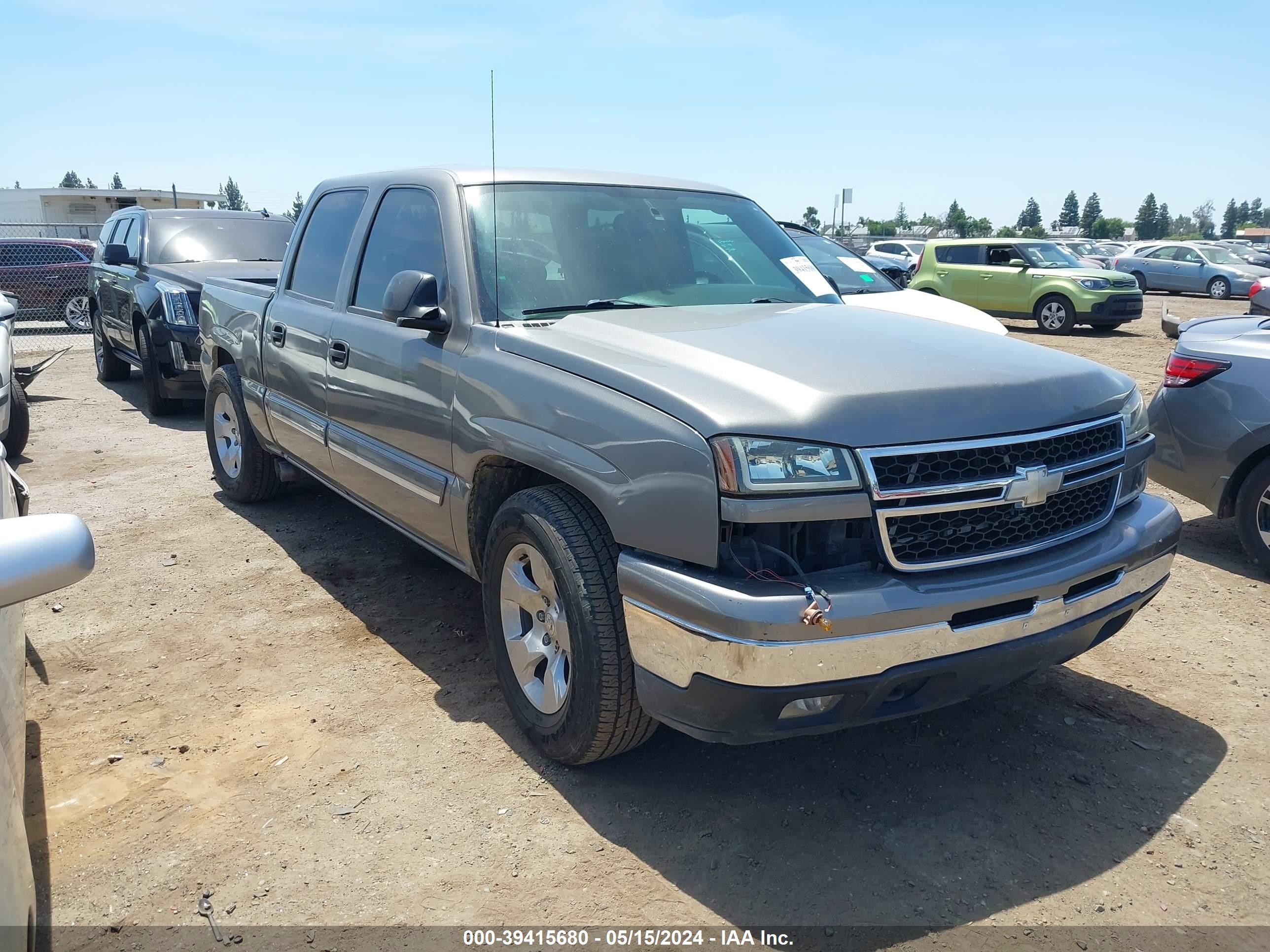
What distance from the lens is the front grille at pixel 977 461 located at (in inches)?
99.3

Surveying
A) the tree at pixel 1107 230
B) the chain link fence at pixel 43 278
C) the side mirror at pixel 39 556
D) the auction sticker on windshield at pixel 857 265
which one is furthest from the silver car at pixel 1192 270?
the tree at pixel 1107 230

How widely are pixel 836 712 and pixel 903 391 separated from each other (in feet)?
2.90

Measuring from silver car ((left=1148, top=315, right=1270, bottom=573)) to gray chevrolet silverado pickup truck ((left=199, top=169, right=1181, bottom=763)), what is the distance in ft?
6.31

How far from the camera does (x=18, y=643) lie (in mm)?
2611

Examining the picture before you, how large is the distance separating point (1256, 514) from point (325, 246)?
4873 millimetres

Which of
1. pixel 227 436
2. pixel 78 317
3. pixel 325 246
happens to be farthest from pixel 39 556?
pixel 78 317

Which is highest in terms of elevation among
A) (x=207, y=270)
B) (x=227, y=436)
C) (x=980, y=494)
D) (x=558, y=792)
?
(x=207, y=270)

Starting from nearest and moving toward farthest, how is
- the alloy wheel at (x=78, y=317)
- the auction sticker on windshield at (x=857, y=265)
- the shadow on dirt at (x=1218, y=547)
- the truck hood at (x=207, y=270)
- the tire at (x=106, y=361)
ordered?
the shadow on dirt at (x=1218, y=547) < the truck hood at (x=207, y=270) < the auction sticker on windshield at (x=857, y=265) < the alloy wheel at (x=78, y=317) < the tire at (x=106, y=361)

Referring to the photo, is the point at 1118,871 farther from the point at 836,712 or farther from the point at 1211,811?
the point at 836,712

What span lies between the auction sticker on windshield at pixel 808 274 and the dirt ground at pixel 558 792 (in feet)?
5.95

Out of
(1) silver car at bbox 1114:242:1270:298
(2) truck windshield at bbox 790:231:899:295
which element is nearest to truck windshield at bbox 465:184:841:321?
(2) truck windshield at bbox 790:231:899:295

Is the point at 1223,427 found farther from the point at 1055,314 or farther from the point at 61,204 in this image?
the point at 61,204

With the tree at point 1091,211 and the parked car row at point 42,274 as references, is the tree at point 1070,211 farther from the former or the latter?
the parked car row at point 42,274

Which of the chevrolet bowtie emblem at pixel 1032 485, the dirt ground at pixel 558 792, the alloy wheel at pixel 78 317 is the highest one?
the chevrolet bowtie emblem at pixel 1032 485
